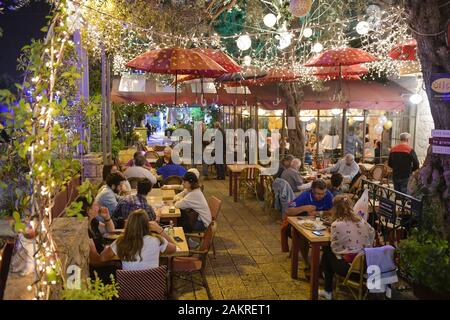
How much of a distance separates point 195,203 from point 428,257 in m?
3.34

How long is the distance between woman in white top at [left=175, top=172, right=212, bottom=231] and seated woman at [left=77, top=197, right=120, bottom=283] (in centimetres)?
131

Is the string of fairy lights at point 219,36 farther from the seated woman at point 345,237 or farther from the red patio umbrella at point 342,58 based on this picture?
the seated woman at point 345,237

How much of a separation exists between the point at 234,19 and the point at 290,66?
3216 millimetres

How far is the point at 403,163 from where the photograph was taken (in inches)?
376

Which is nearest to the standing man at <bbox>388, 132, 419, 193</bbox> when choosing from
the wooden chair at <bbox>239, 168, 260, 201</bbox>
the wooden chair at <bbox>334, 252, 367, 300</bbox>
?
the wooden chair at <bbox>239, 168, 260, 201</bbox>

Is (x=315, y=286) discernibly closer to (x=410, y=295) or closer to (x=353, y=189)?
(x=410, y=295)

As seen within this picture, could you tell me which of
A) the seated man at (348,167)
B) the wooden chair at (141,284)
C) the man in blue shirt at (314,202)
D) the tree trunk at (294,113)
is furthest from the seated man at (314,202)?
the tree trunk at (294,113)

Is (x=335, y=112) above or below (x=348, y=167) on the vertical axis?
above

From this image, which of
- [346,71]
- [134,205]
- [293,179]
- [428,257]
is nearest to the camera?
[428,257]

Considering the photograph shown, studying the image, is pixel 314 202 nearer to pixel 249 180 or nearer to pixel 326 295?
pixel 326 295

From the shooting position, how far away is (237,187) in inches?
447

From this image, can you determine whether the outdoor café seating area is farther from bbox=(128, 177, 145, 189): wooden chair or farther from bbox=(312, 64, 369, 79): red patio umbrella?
bbox=(128, 177, 145, 189): wooden chair

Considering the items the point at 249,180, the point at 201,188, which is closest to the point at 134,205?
the point at 201,188
